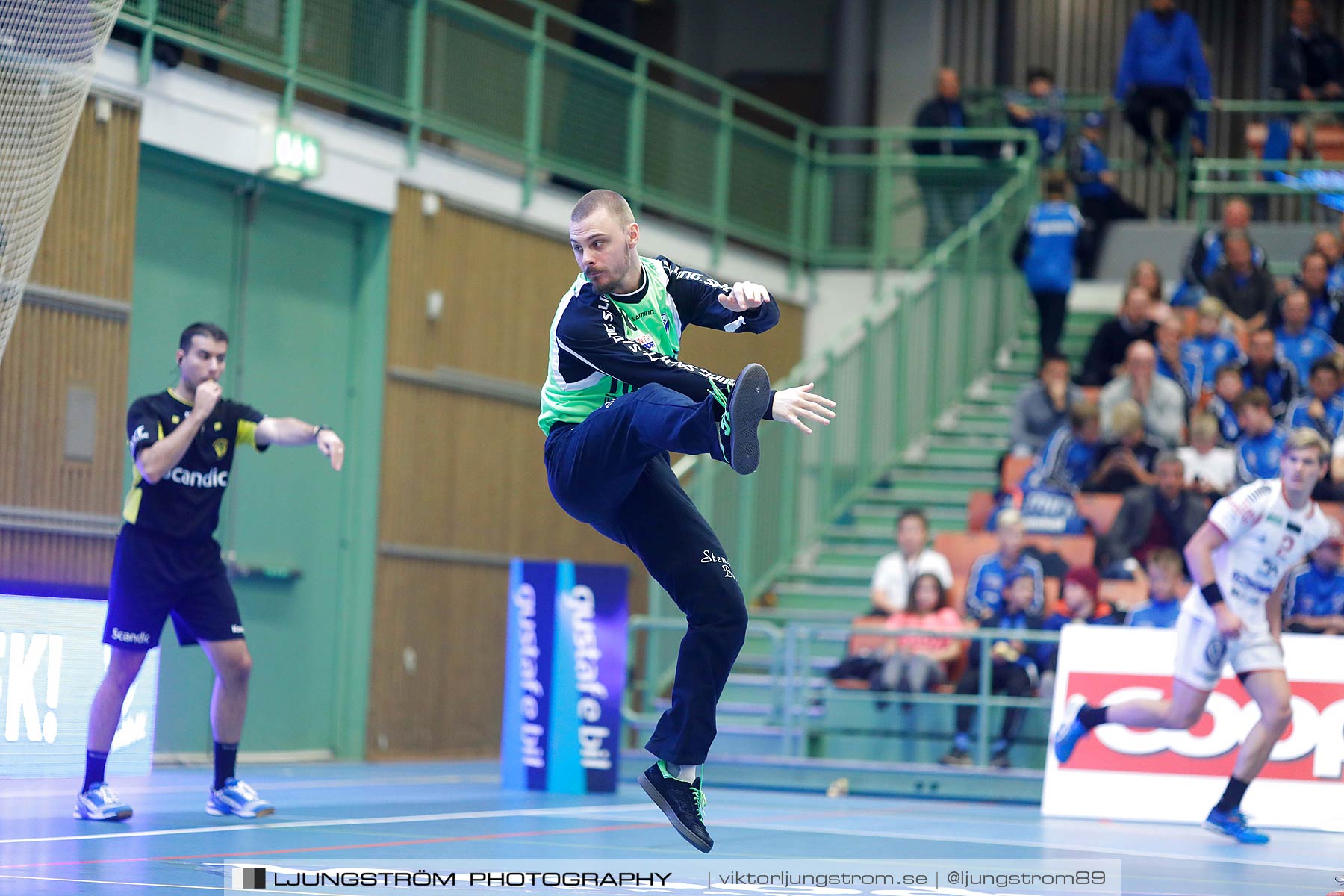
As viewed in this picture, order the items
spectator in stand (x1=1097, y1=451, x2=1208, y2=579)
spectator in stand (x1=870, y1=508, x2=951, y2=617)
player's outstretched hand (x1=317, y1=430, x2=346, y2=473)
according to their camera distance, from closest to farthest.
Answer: player's outstretched hand (x1=317, y1=430, x2=346, y2=473)
spectator in stand (x1=1097, y1=451, x2=1208, y2=579)
spectator in stand (x1=870, y1=508, x2=951, y2=617)

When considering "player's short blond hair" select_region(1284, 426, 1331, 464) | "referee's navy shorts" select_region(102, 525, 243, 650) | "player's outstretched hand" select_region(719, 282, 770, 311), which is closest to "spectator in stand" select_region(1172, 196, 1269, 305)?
"player's short blond hair" select_region(1284, 426, 1331, 464)

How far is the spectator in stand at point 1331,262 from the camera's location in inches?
667

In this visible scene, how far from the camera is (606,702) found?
39.8 ft

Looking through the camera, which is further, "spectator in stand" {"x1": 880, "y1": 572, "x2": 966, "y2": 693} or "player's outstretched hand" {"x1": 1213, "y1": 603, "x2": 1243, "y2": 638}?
"spectator in stand" {"x1": 880, "y1": 572, "x2": 966, "y2": 693}

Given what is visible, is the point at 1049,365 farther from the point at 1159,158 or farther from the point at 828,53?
the point at 828,53

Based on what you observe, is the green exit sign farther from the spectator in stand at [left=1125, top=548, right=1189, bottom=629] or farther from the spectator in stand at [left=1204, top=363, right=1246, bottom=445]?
the spectator in stand at [left=1204, top=363, right=1246, bottom=445]

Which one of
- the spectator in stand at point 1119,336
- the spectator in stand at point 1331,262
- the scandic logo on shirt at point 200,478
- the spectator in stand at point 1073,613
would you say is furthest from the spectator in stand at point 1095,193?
the scandic logo on shirt at point 200,478

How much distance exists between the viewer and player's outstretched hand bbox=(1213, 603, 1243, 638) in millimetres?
9742

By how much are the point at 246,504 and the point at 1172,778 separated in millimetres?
7178

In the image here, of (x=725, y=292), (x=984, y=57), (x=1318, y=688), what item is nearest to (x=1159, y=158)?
(x=984, y=57)

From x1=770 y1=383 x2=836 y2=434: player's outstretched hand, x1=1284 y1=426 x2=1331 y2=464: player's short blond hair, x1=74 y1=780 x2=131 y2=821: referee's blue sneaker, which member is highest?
x1=1284 y1=426 x2=1331 y2=464: player's short blond hair

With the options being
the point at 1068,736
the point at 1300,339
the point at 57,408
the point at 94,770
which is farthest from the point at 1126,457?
the point at 94,770

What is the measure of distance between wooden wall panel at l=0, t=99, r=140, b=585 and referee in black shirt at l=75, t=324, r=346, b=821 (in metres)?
2.79

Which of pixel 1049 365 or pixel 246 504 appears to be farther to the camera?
pixel 1049 365
